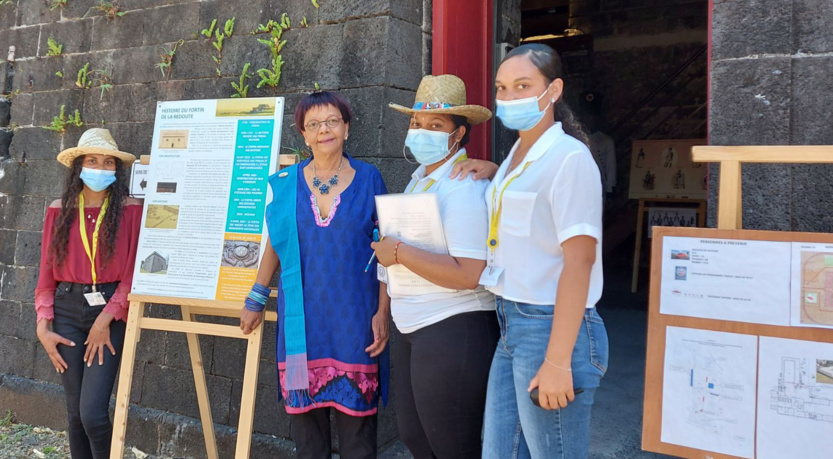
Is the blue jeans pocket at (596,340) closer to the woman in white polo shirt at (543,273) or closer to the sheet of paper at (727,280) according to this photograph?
the woman in white polo shirt at (543,273)

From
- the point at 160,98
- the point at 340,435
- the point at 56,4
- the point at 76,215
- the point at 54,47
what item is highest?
the point at 56,4

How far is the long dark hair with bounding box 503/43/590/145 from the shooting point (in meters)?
1.86

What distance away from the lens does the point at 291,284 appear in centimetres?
247

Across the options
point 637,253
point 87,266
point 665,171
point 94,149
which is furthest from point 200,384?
point 665,171

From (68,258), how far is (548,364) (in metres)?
2.38

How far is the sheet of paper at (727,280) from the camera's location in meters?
1.71

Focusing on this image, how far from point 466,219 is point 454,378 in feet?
1.66

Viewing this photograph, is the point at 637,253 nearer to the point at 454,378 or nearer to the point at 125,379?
the point at 454,378

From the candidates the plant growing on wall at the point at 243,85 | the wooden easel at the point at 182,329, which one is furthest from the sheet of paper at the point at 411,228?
the plant growing on wall at the point at 243,85

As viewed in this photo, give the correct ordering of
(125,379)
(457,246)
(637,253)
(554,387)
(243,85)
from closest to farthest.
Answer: (554,387), (457,246), (125,379), (243,85), (637,253)

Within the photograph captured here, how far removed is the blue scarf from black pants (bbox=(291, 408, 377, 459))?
0.12 meters

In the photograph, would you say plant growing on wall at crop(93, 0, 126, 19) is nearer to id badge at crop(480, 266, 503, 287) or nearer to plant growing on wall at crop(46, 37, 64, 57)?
plant growing on wall at crop(46, 37, 64, 57)

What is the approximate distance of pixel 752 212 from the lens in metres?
2.25

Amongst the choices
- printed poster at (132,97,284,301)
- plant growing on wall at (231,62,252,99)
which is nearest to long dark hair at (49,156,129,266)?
printed poster at (132,97,284,301)
